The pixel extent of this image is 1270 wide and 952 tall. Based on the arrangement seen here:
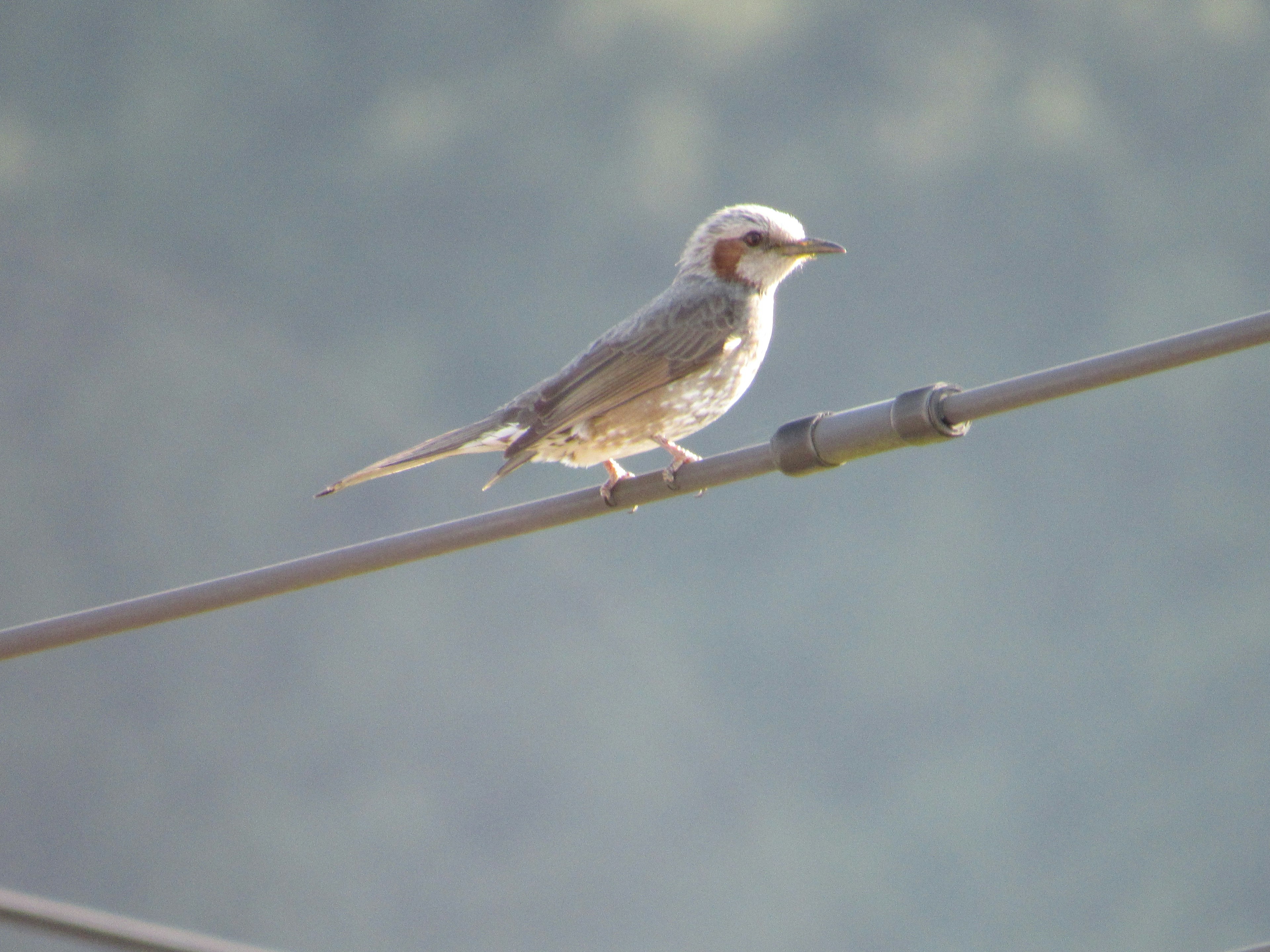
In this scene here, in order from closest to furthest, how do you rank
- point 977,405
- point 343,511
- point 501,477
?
1. point 977,405
2. point 501,477
3. point 343,511

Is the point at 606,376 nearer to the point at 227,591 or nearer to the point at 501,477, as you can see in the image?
the point at 501,477

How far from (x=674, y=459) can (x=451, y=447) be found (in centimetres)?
92

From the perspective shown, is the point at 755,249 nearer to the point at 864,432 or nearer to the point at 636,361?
the point at 636,361

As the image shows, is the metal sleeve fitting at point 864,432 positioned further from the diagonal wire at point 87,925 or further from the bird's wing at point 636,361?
the bird's wing at point 636,361

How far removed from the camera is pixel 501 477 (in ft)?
14.7

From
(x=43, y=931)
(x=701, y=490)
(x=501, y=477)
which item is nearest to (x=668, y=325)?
(x=501, y=477)

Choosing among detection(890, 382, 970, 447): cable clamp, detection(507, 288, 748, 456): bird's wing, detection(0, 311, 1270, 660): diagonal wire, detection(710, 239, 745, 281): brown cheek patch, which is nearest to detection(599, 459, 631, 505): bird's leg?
detection(0, 311, 1270, 660): diagonal wire

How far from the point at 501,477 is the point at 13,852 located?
1154 centimetres

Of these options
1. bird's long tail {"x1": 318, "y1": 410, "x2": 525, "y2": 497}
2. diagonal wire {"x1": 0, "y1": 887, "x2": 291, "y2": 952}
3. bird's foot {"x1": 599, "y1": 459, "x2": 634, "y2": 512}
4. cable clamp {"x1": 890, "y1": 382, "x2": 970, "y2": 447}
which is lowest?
diagonal wire {"x1": 0, "y1": 887, "x2": 291, "y2": 952}

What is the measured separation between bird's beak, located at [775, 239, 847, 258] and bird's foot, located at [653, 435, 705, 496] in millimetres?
882

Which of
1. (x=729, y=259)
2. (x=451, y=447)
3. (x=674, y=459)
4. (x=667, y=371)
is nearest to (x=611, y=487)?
(x=451, y=447)

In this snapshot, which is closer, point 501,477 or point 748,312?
point 501,477

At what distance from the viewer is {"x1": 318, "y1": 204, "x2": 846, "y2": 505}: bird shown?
4.91m

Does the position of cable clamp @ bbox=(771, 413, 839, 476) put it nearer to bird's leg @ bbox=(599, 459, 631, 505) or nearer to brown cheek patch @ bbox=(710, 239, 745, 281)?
bird's leg @ bbox=(599, 459, 631, 505)
